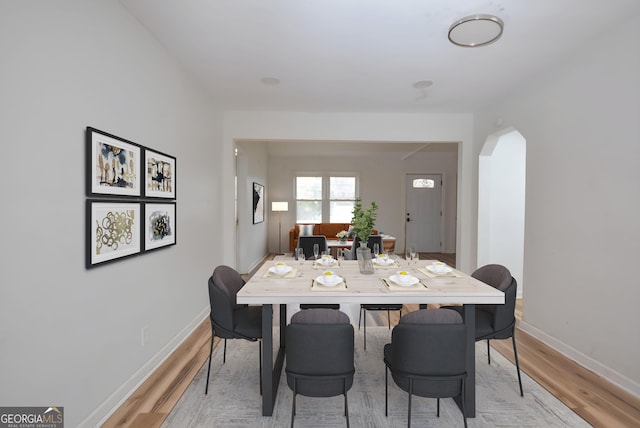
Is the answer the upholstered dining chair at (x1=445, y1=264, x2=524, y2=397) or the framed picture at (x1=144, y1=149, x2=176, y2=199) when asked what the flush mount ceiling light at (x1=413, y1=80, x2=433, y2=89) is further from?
the framed picture at (x1=144, y1=149, x2=176, y2=199)

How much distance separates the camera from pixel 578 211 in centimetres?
262

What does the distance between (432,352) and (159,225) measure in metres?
2.16

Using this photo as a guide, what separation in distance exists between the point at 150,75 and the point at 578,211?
3.69 m

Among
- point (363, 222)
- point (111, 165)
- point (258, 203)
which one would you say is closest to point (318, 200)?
point (258, 203)

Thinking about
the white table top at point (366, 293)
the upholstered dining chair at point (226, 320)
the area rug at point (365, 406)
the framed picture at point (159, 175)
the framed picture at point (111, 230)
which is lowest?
the area rug at point (365, 406)

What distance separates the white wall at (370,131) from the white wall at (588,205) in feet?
3.75

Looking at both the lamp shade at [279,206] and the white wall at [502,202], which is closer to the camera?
the white wall at [502,202]

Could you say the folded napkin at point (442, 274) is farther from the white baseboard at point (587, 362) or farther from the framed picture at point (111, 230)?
the framed picture at point (111, 230)

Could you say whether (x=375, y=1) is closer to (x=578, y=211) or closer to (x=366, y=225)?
(x=366, y=225)

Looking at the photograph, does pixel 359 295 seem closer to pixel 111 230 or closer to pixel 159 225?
pixel 111 230

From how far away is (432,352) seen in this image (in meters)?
1.57

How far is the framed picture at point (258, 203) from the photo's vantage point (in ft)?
21.2

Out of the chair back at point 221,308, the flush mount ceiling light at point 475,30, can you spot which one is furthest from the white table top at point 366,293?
the flush mount ceiling light at point 475,30

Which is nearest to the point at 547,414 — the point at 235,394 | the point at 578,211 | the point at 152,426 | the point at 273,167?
the point at 578,211
